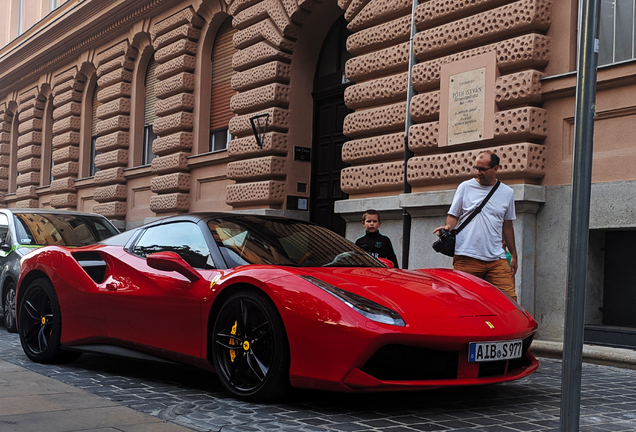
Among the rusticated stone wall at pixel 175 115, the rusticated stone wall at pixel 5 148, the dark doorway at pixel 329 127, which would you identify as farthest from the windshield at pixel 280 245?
the rusticated stone wall at pixel 5 148

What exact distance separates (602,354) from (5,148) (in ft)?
77.7

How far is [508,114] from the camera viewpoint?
316 inches

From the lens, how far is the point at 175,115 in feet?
49.0

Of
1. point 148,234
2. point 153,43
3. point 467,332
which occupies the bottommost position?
point 467,332

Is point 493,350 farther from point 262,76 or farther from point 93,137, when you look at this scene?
point 93,137

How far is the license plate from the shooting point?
4.13 metres

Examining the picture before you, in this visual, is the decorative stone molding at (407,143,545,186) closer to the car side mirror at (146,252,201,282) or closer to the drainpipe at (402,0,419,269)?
the drainpipe at (402,0,419,269)

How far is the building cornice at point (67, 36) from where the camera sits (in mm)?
17219

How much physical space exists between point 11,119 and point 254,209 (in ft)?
55.3

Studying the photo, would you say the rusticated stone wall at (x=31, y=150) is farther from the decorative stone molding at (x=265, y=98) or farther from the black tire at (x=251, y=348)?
the black tire at (x=251, y=348)

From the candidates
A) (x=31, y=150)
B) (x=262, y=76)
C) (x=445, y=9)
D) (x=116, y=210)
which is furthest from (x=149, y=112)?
(x=445, y=9)

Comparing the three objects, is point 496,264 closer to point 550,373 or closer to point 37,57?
point 550,373

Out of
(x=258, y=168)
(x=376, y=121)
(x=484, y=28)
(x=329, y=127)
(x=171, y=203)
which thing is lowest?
(x=171, y=203)

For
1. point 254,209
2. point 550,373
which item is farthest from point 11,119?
point 550,373
